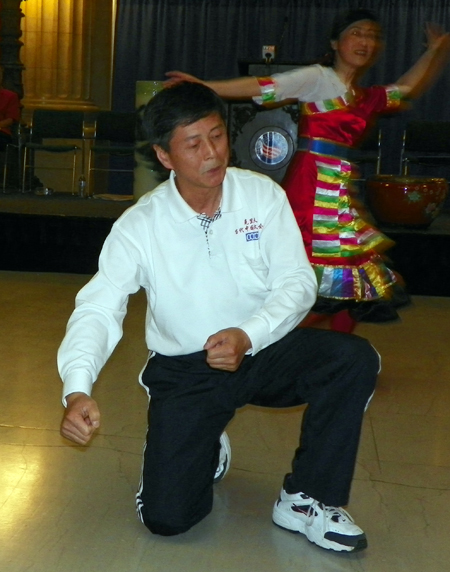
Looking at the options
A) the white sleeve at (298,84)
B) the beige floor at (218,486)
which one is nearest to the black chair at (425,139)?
the beige floor at (218,486)

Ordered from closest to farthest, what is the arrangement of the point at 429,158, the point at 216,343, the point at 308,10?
1. the point at 216,343
2. the point at 429,158
3. the point at 308,10

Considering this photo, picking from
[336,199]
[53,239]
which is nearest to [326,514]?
[336,199]

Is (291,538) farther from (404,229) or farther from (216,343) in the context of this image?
(404,229)

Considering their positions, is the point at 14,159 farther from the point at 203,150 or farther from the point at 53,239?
the point at 203,150

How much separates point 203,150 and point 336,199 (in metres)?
1.12

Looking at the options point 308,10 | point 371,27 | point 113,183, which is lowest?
point 113,183

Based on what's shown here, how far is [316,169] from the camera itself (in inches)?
113

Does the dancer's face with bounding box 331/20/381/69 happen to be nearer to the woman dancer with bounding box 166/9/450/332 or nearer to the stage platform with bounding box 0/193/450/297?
the woman dancer with bounding box 166/9/450/332

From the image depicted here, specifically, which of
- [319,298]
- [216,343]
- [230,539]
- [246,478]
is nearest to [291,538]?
[230,539]

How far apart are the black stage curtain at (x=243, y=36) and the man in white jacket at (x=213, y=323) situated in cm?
734

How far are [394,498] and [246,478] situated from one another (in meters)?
0.37

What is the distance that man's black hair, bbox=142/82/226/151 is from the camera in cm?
186

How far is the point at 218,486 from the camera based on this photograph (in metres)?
2.10

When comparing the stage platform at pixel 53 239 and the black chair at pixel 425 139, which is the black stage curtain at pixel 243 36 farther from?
the stage platform at pixel 53 239
